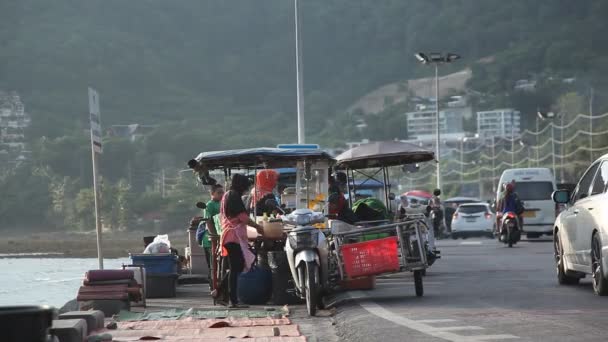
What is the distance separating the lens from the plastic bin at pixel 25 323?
6.66 m

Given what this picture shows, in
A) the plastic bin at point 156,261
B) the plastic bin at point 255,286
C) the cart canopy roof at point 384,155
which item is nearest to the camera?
the plastic bin at point 255,286

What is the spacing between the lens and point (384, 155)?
21094 millimetres

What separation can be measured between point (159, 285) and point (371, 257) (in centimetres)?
500

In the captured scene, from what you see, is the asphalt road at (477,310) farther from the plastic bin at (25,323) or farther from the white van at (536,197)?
the white van at (536,197)

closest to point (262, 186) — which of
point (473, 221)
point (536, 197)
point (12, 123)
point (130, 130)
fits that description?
point (536, 197)

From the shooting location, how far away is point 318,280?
15180 millimetres

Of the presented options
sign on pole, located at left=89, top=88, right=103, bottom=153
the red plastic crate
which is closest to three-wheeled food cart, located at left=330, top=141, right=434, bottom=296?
the red plastic crate

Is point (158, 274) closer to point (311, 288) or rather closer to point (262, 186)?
point (262, 186)

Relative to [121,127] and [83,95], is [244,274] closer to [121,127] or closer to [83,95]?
[121,127]

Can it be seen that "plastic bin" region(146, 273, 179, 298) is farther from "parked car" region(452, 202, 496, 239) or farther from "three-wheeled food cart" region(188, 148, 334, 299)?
"parked car" region(452, 202, 496, 239)

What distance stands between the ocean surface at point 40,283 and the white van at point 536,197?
1436 cm

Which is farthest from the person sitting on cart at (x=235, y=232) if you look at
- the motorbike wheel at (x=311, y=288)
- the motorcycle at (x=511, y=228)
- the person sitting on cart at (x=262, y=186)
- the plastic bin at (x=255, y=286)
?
the motorcycle at (x=511, y=228)

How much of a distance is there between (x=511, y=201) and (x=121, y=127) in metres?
142

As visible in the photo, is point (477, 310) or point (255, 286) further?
point (255, 286)
